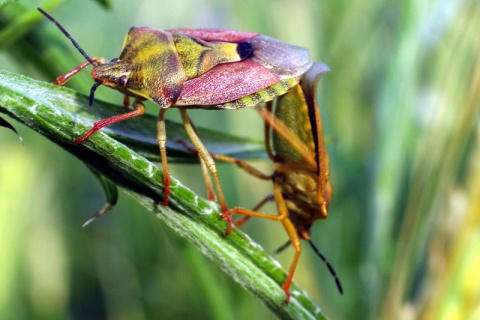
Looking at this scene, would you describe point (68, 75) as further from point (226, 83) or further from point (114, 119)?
point (226, 83)

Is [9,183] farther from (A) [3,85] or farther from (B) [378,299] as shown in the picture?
(B) [378,299]

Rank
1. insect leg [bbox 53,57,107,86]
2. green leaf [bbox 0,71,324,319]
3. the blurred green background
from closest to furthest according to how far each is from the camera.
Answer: green leaf [bbox 0,71,324,319]
insect leg [bbox 53,57,107,86]
the blurred green background

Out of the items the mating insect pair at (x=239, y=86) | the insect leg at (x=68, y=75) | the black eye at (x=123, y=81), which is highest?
the insect leg at (x=68, y=75)

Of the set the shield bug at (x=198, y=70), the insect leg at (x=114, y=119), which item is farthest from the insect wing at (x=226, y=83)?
the insect leg at (x=114, y=119)

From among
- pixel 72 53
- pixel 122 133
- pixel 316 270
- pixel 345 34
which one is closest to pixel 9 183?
pixel 72 53

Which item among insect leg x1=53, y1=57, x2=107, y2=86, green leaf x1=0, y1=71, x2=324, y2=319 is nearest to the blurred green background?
insect leg x1=53, y1=57, x2=107, y2=86

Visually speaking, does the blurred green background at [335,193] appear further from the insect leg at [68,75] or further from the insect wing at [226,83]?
the insect wing at [226,83]

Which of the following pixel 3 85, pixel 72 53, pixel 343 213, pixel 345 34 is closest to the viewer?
pixel 3 85

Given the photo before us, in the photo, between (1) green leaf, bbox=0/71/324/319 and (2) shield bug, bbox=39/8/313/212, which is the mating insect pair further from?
(1) green leaf, bbox=0/71/324/319
